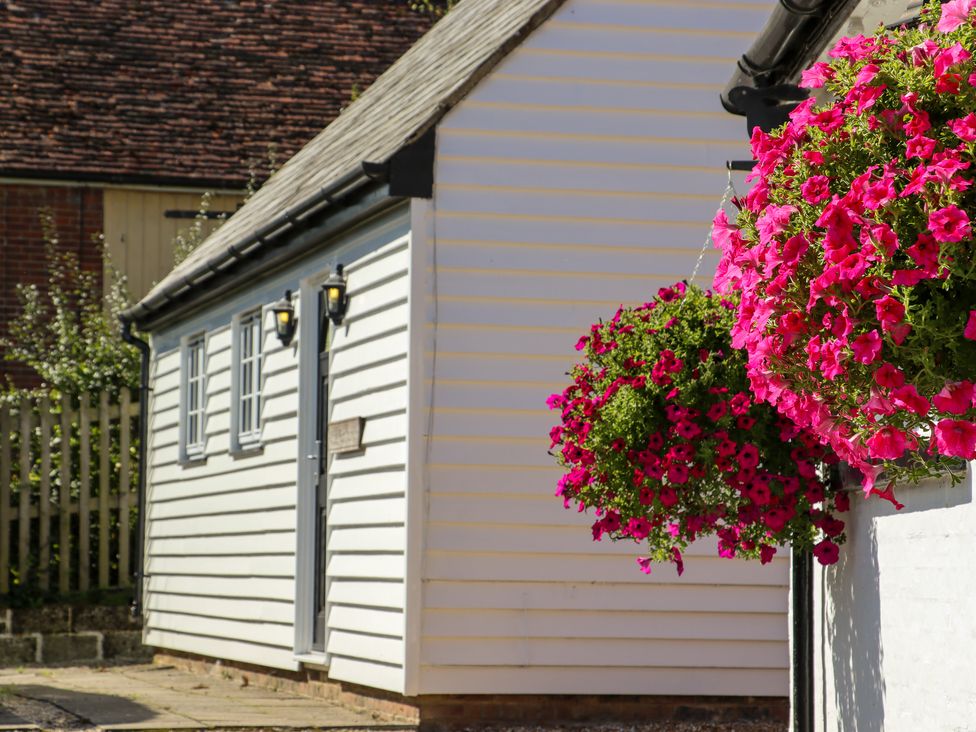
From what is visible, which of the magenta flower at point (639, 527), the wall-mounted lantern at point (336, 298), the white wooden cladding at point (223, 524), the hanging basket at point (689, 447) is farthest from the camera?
the white wooden cladding at point (223, 524)

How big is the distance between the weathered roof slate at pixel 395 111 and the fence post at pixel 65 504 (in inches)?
47.3

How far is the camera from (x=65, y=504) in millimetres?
16047

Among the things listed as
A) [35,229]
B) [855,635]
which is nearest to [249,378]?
[35,229]

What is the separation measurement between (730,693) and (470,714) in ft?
5.37

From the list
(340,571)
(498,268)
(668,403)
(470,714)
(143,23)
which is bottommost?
(470,714)

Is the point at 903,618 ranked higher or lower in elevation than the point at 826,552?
lower

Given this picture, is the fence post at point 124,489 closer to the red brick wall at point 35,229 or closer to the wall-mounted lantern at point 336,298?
the red brick wall at point 35,229

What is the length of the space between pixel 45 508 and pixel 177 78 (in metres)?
7.06

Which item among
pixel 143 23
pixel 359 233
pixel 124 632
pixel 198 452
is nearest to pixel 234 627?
pixel 198 452

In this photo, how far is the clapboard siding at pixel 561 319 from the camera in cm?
1045

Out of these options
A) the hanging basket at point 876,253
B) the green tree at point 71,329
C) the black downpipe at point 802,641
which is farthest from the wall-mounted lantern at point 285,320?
the hanging basket at point 876,253

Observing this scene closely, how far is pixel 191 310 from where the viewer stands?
15547 mm

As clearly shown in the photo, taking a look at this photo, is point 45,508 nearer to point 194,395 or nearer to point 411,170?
point 194,395

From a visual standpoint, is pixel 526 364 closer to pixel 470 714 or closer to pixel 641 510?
pixel 470 714
